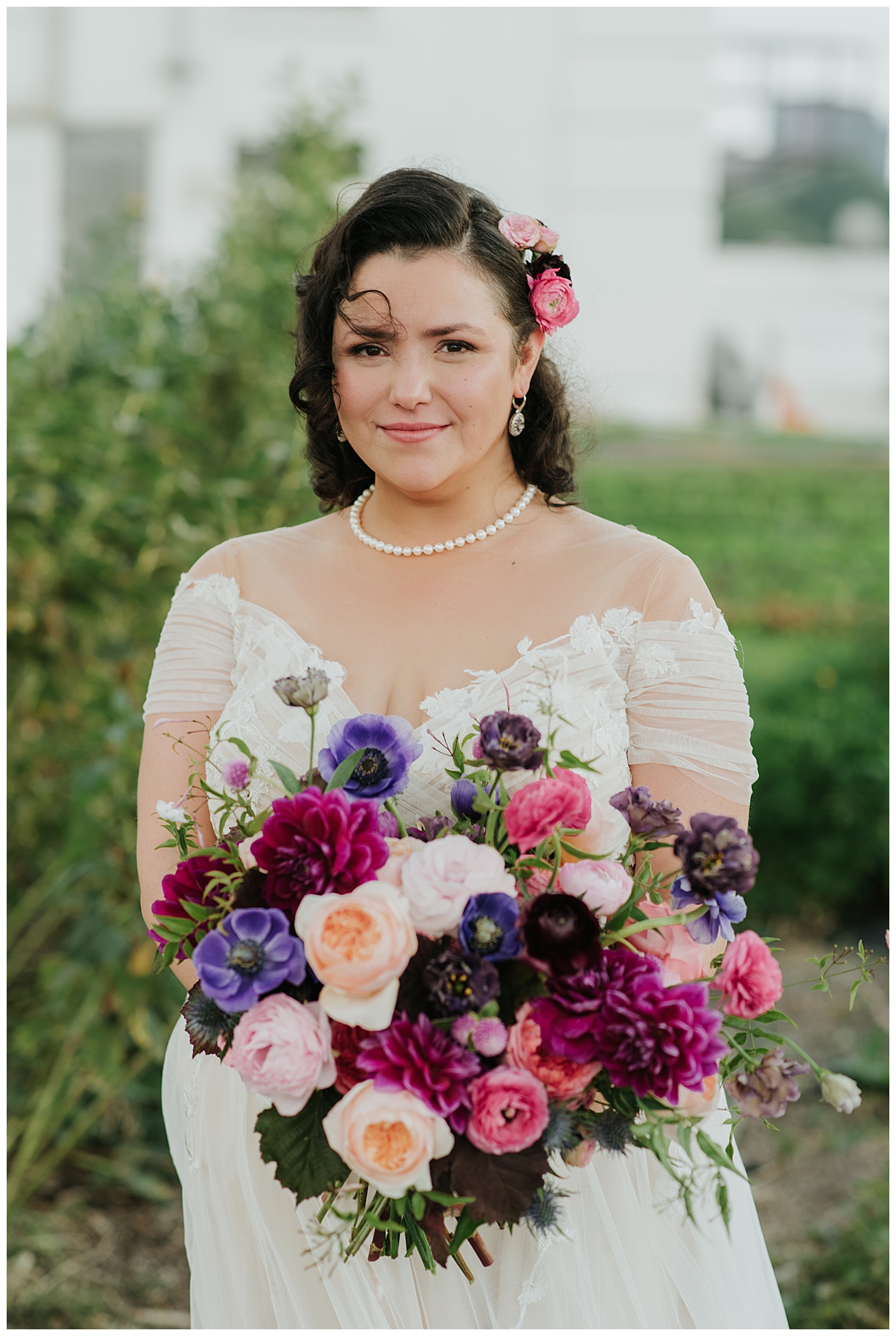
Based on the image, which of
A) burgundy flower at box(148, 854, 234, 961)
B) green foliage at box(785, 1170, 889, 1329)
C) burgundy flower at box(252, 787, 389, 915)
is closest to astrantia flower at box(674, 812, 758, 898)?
burgundy flower at box(252, 787, 389, 915)

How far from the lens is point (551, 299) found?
2006 mm

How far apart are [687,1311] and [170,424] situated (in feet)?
8.15

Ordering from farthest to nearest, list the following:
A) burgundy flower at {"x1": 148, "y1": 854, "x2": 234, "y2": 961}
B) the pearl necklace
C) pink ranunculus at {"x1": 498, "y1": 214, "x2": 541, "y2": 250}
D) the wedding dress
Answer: the pearl necklace
pink ranunculus at {"x1": 498, "y1": 214, "x2": 541, "y2": 250}
the wedding dress
burgundy flower at {"x1": 148, "y1": 854, "x2": 234, "y2": 961}

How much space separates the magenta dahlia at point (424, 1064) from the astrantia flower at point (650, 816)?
0.33 meters

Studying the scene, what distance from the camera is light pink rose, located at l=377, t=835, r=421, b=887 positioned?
1383mm

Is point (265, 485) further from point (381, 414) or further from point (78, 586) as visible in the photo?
point (381, 414)

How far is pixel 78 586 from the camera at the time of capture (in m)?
3.44

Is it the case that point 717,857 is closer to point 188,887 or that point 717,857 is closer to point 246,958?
point 246,958

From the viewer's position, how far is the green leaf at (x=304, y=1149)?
1381 mm

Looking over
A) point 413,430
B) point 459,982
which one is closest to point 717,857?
point 459,982

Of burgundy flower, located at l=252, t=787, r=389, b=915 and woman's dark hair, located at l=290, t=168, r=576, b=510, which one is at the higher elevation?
woman's dark hair, located at l=290, t=168, r=576, b=510

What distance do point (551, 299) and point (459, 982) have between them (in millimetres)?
1169

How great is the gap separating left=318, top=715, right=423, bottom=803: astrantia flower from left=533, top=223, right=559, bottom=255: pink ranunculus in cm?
96

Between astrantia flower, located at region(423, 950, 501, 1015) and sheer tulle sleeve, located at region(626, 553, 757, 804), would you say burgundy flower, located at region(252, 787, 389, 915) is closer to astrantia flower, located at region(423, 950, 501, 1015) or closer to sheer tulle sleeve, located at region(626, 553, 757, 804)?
astrantia flower, located at region(423, 950, 501, 1015)
